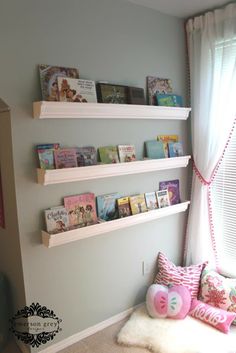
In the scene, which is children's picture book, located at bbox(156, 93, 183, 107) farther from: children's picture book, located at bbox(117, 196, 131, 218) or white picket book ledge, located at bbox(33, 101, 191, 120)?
children's picture book, located at bbox(117, 196, 131, 218)

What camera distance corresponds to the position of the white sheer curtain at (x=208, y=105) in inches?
83.5

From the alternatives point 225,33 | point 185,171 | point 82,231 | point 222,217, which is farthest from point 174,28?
point 82,231

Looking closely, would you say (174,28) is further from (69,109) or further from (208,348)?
(208,348)

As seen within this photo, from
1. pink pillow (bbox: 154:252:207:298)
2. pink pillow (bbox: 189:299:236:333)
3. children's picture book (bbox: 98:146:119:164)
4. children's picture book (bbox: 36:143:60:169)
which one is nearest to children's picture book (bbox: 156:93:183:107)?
children's picture book (bbox: 98:146:119:164)

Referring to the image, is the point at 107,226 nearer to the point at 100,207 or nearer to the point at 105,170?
the point at 100,207

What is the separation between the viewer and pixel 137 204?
7.13 feet

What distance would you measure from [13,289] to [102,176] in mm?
970

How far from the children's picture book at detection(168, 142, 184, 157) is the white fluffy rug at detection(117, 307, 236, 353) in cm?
124

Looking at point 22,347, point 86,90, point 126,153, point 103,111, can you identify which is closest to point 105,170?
point 126,153

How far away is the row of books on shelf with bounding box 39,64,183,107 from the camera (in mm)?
1683

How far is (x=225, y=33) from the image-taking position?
2084mm

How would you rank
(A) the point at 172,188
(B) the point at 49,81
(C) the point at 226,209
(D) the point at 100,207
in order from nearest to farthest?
(B) the point at 49,81 < (D) the point at 100,207 < (C) the point at 226,209 < (A) the point at 172,188

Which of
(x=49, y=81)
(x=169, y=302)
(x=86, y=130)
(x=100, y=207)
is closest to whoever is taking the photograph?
(x=49, y=81)
